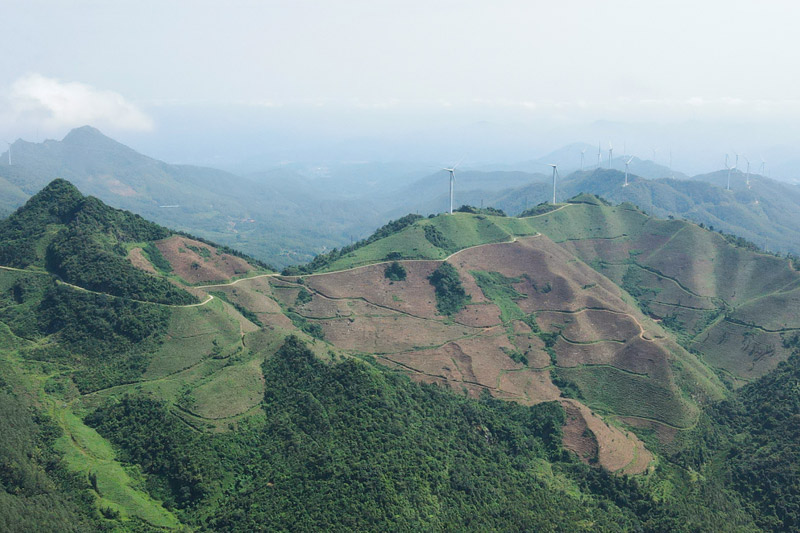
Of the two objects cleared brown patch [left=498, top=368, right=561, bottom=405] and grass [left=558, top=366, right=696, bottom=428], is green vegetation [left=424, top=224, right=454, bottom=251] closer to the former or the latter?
cleared brown patch [left=498, top=368, right=561, bottom=405]

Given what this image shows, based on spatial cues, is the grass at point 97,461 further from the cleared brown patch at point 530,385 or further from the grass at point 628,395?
the grass at point 628,395

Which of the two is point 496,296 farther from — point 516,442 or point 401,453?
point 401,453

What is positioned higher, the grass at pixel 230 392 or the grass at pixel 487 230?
the grass at pixel 487 230

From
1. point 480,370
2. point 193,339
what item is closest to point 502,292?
point 480,370

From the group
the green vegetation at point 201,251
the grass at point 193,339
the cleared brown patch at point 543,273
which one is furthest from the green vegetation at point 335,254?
the grass at point 193,339

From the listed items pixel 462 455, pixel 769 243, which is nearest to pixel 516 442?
pixel 462 455

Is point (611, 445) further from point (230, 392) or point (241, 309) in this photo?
point (241, 309)
